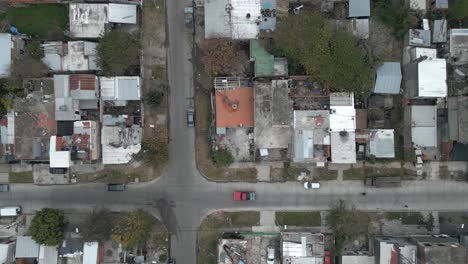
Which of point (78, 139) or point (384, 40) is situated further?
point (384, 40)

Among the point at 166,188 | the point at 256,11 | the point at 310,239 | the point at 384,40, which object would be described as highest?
the point at 256,11

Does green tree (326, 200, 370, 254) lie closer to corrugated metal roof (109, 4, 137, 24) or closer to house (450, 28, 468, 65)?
house (450, 28, 468, 65)

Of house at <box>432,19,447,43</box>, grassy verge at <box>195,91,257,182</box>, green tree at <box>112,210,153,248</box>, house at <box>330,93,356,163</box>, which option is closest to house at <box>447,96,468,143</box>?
house at <box>432,19,447,43</box>

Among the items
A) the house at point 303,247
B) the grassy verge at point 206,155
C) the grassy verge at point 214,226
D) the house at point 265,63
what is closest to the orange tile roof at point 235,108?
the grassy verge at point 206,155

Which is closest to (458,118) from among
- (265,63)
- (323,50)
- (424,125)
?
(424,125)

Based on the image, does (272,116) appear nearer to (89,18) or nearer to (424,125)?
(424,125)

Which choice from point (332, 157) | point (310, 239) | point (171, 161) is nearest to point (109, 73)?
point (171, 161)

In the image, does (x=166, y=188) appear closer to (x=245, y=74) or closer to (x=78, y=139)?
(x=78, y=139)

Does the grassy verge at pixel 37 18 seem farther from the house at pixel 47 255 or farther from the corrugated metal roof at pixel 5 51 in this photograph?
the house at pixel 47 255
